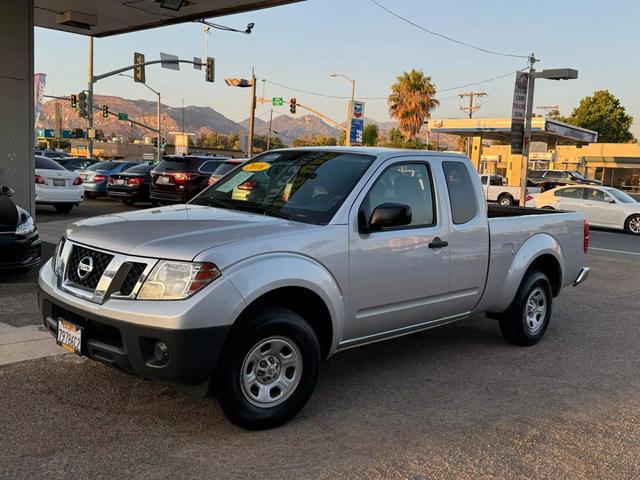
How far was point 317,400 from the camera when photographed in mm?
4434

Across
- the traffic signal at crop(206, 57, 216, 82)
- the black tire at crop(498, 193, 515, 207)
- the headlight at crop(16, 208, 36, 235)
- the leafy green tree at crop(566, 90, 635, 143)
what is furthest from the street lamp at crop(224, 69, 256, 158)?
the leafy green tree at crop(566, 90, 635, 143)

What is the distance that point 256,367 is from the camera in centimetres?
384

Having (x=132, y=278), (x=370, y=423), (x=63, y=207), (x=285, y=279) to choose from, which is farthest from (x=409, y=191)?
(x=63, y=207)

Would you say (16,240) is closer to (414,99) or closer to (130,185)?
(130,185)

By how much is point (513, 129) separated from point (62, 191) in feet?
54.6

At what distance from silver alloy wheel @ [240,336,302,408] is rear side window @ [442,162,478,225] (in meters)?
1.94

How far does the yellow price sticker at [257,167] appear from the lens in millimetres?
5174

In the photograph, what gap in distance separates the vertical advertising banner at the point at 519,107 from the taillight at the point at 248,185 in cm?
2117

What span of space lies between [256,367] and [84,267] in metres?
1.24

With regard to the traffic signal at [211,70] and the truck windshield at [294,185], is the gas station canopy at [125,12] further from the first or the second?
the traffic signal at [211,70]

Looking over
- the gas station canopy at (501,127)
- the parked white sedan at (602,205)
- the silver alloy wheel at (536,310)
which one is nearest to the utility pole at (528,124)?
the parked white sedan at (602,205)

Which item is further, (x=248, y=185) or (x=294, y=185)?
(x=248, y=185)

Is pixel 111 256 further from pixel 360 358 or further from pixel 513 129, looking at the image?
pixel 513 129

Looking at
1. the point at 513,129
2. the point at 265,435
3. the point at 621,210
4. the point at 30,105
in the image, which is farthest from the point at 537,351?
the point at 513,129
